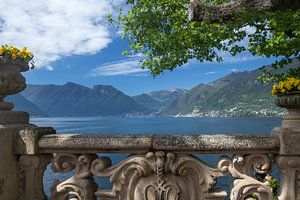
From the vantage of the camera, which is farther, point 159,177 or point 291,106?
point 159,177

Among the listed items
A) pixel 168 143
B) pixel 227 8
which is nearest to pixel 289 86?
pixel 168 143

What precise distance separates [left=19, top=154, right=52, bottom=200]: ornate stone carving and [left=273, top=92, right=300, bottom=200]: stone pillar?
11.1 feet

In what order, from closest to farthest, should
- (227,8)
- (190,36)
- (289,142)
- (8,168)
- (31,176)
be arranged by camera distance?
(289,142)
(8,168)
(31,176)
(227,8)
(190,36)

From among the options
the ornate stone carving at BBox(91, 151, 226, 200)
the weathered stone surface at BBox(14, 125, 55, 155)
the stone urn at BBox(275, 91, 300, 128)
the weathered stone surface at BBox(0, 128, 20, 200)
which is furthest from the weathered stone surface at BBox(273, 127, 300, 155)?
the weathered stone surface at BBox(0, 128, 20, 200)

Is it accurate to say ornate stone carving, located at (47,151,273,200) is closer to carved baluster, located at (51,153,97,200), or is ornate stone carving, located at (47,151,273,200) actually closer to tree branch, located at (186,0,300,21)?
carved baluster, located at (51,153,97,200)

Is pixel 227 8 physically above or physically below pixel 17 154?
above

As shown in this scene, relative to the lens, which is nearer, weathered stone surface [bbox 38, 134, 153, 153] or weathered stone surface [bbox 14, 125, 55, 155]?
weathered stone surface [bbox 38, 134, 153, 153]

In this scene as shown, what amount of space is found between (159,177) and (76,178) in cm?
121

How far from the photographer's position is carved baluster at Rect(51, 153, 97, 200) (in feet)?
15.9

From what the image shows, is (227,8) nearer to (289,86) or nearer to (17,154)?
(289,86)

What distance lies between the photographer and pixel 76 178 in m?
4.90

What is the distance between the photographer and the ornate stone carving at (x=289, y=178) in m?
4.54

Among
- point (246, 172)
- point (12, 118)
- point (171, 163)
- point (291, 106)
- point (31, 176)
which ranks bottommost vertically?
point (31, 176)

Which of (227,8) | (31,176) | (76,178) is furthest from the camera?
(227,8)
